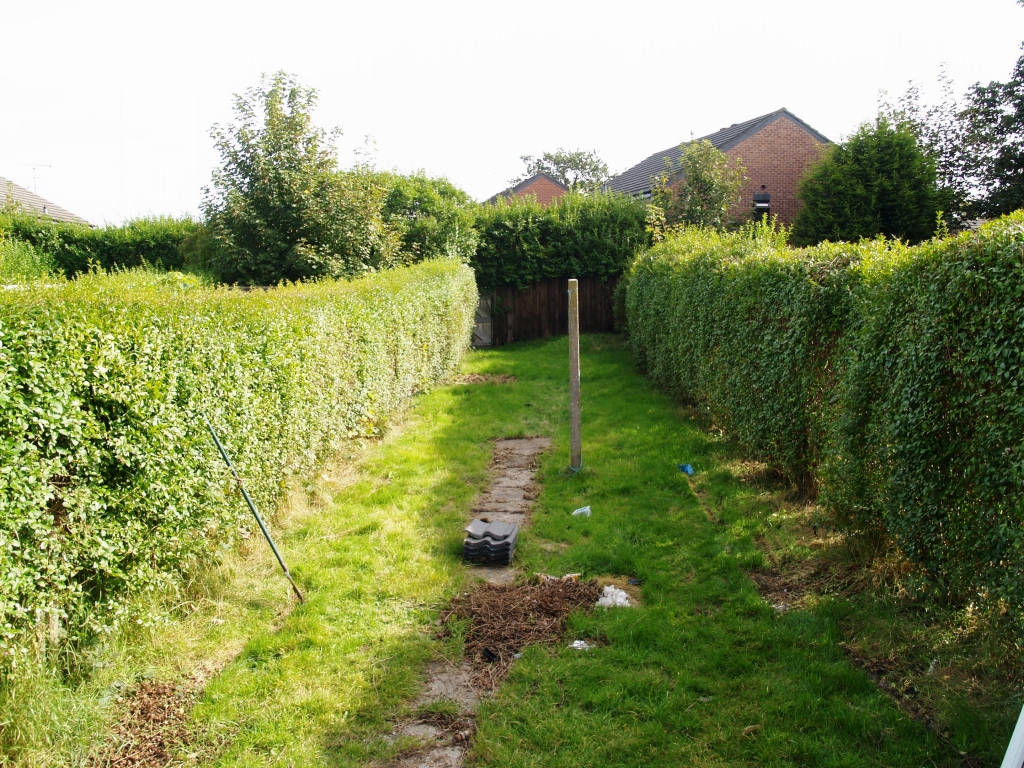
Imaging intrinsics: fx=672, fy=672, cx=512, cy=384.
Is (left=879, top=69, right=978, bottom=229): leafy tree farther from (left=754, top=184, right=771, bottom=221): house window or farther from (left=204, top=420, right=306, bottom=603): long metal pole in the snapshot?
(left=204, top=420, right=306, bottom=603): long metal pole

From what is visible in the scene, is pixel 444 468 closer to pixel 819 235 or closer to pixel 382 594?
pixel 382 594

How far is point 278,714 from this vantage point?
141 inches

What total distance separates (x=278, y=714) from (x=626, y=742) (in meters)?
1.83

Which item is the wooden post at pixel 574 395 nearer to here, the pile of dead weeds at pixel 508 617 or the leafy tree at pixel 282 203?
the pile of dead weeds at pixel 508 617

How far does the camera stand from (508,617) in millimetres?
4637

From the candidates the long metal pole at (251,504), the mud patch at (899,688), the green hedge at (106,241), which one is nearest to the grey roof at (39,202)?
the green hedge at (106,241)

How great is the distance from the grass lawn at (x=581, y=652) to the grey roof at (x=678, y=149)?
1951 cm

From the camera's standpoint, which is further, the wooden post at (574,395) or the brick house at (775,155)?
the brick house at (775,155)

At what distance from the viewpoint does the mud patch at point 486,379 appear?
1459 cm

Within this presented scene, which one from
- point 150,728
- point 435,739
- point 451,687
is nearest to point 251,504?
point 150,728

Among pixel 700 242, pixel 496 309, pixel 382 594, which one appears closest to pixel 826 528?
pixel 382 594

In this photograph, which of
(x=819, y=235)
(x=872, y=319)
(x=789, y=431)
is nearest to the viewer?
(x=872, y=319)

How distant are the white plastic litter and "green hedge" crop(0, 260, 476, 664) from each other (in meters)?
2.78

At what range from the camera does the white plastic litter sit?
4762 mm
